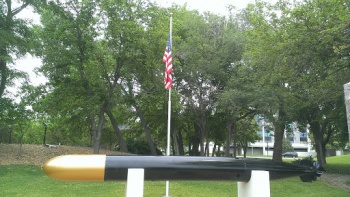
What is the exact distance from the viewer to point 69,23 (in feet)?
55.4

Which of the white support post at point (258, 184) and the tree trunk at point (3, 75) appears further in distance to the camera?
the tree trunk at point (3, 75)

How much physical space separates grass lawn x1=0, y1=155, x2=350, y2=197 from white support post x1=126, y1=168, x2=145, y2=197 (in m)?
6.76

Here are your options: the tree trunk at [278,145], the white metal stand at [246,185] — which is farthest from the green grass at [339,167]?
the white metal stand at [246,185]

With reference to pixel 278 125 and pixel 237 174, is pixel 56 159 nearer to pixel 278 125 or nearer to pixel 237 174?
pixel 237 174

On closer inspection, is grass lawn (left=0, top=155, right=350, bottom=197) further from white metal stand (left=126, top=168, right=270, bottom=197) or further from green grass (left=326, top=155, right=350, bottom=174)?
green grass (left=326, top=155, right=350, bottom=174)

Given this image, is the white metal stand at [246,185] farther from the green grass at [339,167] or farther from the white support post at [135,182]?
the green grass at [339,167]

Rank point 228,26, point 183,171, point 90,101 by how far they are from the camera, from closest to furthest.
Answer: point 183,171, point 90,101, point 228,26

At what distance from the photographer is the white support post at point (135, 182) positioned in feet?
16.0

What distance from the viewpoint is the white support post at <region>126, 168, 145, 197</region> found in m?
4.87

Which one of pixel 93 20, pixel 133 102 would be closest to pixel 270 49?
pixel 93 20

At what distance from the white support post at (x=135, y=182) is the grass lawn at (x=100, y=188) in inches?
266

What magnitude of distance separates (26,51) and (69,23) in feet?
8.31

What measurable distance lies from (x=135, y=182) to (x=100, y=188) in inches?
330

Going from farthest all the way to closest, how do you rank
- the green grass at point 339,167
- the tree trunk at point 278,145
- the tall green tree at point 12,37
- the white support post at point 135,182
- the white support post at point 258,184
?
the green grass at point 339,167 < the tree trunk at point 278,145 < the tall green tree at point 12,37 < the white support post at point 258,184 < the white support post at point 135,182
